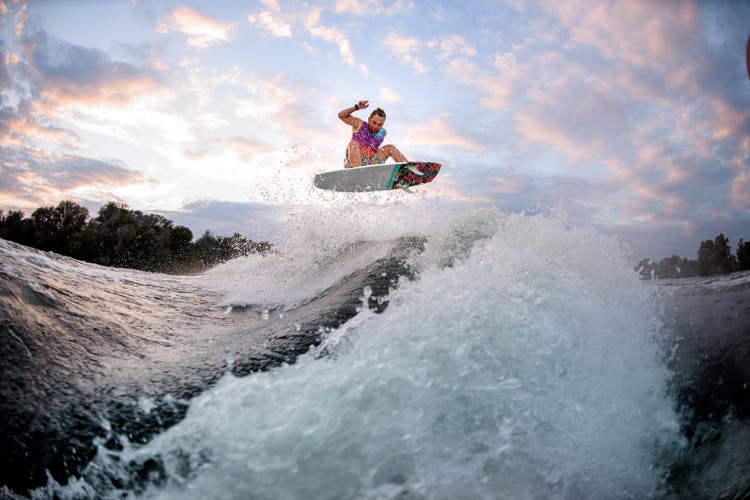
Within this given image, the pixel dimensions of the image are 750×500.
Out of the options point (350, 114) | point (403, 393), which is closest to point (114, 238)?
point (350, 114)

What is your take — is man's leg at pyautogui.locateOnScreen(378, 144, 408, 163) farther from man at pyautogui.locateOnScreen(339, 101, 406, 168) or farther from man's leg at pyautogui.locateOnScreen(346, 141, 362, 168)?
man's leg at pyautogui.locateOnScreen(346, 141, 362, 168)

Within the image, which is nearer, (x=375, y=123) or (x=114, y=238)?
(x=375, y=123)

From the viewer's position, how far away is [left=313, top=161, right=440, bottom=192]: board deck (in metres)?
9.11

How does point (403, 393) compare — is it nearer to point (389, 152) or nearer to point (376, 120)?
point (389, 152)

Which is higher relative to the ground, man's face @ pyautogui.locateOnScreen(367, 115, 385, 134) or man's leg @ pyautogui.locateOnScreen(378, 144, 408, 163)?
man's face @ pyautogui.locateOnScreen(367, 115, 385, 134)

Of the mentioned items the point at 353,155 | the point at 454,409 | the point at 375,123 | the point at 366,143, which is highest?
the point at 375,123

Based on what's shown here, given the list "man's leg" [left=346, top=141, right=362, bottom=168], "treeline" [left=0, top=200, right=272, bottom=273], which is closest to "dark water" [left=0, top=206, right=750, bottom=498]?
"man's leg" [left=346, top=141, right=362, bottom=168]

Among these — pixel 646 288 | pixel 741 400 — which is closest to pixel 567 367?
pixel 741 400

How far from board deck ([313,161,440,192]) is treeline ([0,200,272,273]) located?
3998cm

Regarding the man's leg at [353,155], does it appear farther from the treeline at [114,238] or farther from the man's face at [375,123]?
the treeline at [114,238]

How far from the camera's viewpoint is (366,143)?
34.2 feet

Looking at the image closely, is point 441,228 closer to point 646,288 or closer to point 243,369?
point 646,288

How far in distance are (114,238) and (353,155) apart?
47959 millimetres

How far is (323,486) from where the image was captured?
221cm
